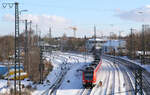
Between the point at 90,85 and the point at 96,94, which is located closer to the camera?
the point at 96,94

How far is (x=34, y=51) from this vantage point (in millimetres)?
50094

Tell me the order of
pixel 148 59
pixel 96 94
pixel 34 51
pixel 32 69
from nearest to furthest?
pixel 96 94 → pixel 32 69 → pixel 34 51 → pixel 148 59

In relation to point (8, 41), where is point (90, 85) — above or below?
below

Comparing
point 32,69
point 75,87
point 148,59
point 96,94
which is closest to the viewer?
point 96,94

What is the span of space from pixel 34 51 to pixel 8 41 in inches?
689

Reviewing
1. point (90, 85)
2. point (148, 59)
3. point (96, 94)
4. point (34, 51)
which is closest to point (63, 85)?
point (90, 85)

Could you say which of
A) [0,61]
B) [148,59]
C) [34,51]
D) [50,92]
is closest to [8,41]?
[0,61]

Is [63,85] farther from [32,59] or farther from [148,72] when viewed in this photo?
[148,72]

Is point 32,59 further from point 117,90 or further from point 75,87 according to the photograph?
point 117,90

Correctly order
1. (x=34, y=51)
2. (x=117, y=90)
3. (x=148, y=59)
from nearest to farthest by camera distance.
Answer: (x=117, y=90), (x=34, y=51), (x=148, y=59)

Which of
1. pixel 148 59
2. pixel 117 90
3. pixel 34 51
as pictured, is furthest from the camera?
pixel 148 59

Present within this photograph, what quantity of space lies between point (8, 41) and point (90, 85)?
39518mm

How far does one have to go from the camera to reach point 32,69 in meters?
44.4

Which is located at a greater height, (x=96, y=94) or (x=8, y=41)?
(x=8, y=41)
